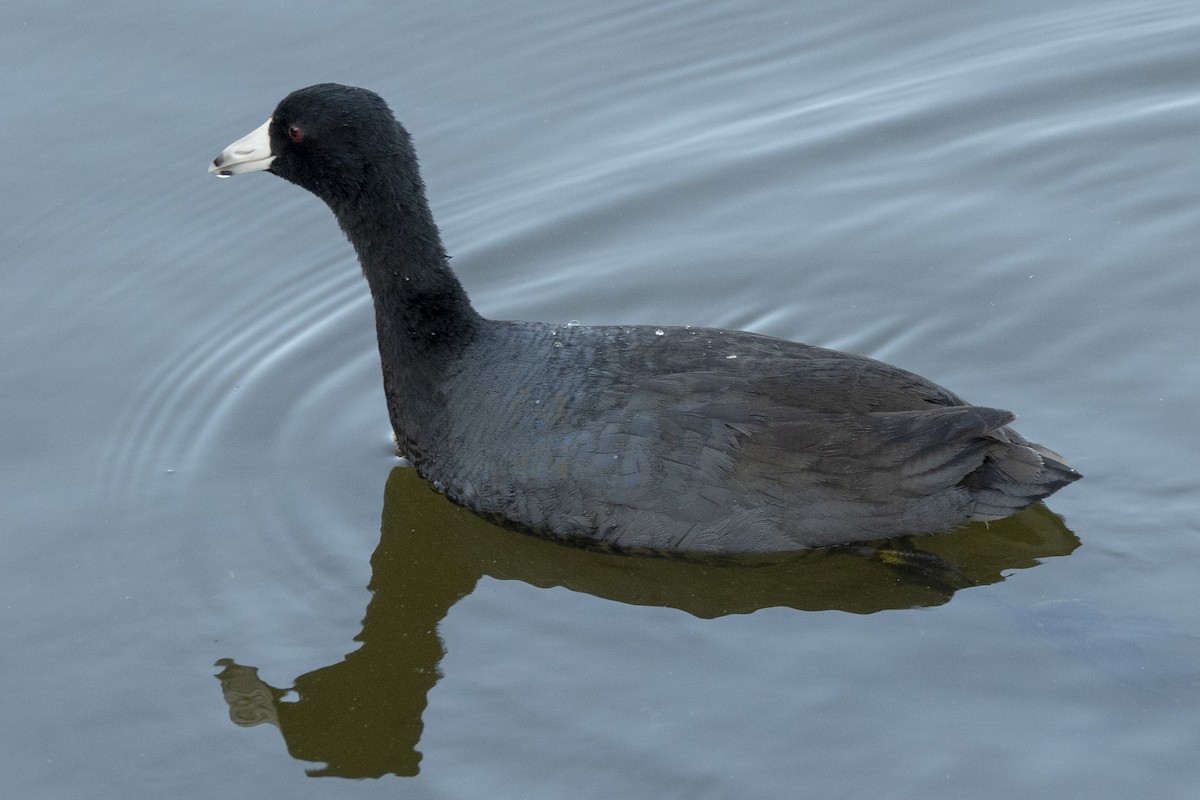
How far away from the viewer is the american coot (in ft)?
20.2

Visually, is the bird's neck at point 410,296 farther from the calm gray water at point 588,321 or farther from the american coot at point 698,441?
the calm gray water at point 588,321

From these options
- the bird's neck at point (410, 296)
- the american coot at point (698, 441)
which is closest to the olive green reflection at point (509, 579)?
the american coot at point (698, 441)

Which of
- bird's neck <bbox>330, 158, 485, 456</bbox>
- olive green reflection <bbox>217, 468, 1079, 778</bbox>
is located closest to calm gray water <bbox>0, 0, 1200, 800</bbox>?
olive green reflection <bbox>217, 468, 1079, 778</bbox>

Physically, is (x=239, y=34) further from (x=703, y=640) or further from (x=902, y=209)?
(x=703, y=640)

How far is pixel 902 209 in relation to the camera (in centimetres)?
867

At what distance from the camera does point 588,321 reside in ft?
26.8

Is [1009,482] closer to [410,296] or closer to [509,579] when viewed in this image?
[509,579]

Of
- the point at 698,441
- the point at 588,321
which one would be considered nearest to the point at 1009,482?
the point at 698,441

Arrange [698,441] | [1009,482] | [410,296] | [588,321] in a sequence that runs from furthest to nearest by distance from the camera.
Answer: [588,321]
[410,296]
[1009,482]
[698,441]

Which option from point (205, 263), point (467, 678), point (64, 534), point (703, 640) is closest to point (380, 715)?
point (467, 678)

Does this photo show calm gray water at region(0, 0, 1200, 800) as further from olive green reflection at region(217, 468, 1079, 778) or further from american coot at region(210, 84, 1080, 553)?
american coot at region(210, 84, 1080, 553)

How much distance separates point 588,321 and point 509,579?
1.92 meters

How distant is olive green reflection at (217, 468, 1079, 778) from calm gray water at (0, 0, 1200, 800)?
2 cm

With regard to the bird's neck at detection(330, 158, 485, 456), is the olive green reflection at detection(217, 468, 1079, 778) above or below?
below
